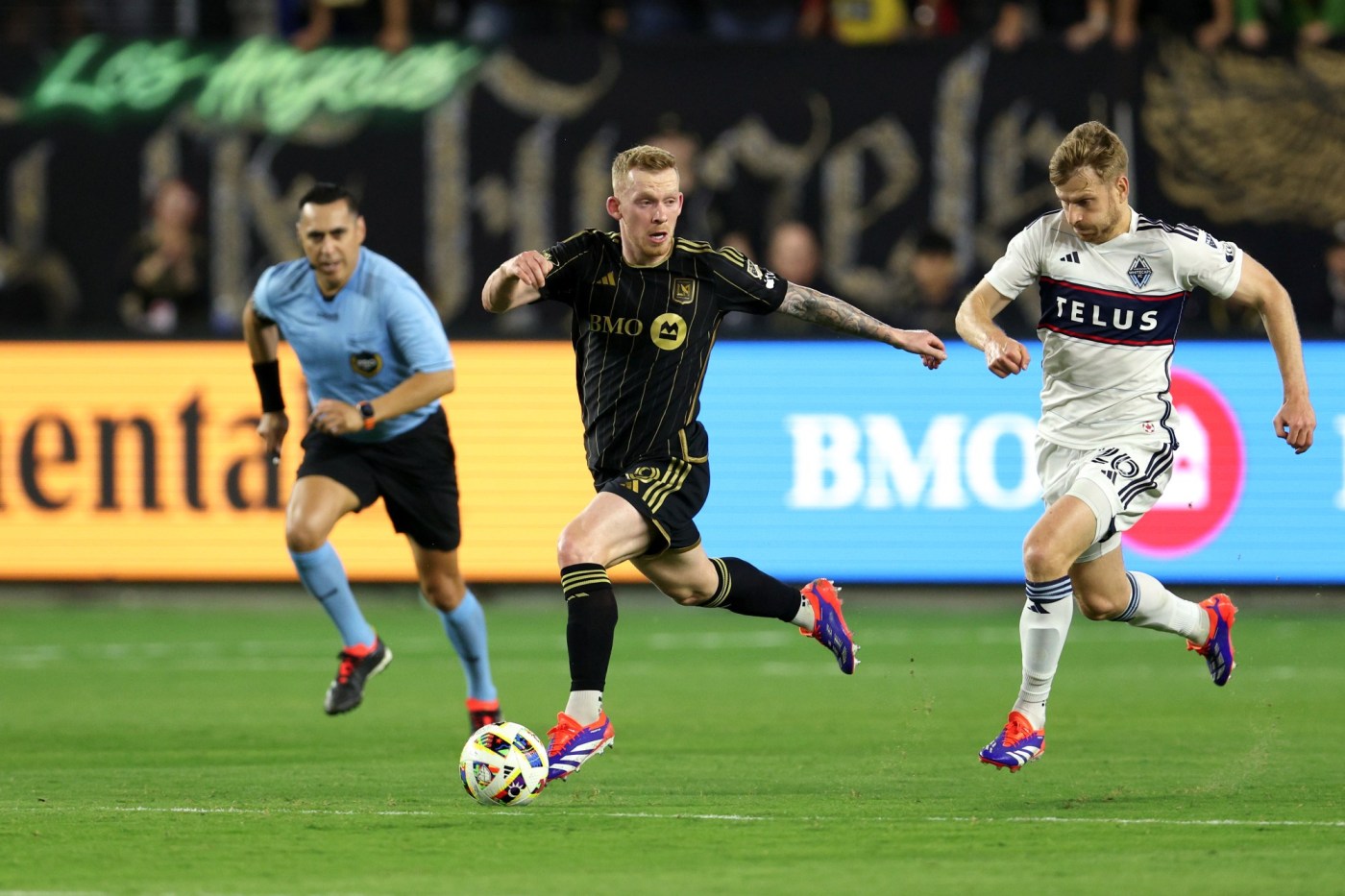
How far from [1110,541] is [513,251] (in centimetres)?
975

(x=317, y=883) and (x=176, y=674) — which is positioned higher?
(x=317, y=883)

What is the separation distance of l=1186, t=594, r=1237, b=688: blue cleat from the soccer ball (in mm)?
2957

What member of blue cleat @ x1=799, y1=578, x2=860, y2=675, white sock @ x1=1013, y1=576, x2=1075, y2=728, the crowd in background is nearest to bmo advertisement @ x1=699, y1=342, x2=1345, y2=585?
the crowd in background

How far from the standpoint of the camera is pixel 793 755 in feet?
29.5

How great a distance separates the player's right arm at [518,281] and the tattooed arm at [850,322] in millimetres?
988

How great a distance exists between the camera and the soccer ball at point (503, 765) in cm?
732

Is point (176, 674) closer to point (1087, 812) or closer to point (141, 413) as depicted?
point (141, 413)

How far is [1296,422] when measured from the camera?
785cm

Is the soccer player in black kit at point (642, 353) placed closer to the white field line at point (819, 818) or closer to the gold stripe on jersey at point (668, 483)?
the gold stripe on jersey at point (668, 483)

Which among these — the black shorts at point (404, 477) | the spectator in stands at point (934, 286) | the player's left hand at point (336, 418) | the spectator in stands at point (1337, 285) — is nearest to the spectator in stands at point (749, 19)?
the spectator in stands at point (934, 286)

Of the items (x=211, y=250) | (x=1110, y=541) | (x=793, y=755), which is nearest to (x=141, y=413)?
(x=211, y=250)

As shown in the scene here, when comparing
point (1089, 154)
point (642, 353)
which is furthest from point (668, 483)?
point (1089, 154)

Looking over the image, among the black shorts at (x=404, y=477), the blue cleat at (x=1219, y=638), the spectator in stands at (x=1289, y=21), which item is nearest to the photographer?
the blue cleat at (x=1219, y=638)

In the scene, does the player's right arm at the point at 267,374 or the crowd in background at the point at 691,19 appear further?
the crowd in background at the point at 691,19
